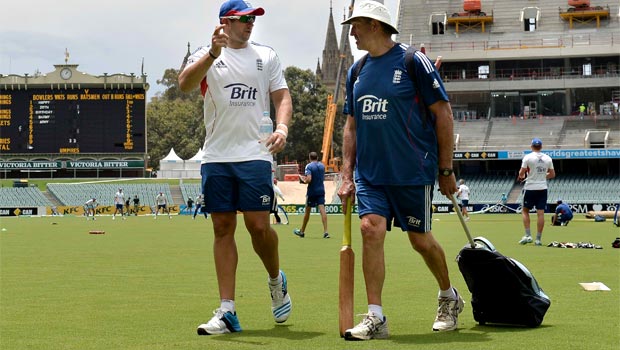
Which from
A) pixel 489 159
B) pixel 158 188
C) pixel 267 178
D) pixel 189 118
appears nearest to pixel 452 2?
pixel 489 159

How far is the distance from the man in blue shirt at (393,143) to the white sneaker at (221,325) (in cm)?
Answer: 104

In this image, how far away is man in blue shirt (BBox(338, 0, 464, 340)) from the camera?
6438 mm

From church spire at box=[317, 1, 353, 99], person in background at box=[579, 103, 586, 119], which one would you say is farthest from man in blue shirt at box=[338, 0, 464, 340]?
church spire at box=[317, 1, 353, 99]

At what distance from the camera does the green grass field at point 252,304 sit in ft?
19.8

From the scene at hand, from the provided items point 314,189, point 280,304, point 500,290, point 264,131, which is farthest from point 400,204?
point 314,189

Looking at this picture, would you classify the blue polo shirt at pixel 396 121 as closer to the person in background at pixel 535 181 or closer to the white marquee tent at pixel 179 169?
the person in background at pixel 535 181

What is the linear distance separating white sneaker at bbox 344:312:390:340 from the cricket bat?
14cm

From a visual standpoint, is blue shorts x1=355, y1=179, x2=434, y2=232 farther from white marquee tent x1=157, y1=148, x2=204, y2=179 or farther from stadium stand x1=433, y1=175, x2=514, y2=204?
white marquee tent x1=157, y1=148, x2=204, y2=179

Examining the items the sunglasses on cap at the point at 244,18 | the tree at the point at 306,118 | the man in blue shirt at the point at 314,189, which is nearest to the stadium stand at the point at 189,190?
the tree at the point at 306,118

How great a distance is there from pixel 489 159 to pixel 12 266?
174ft

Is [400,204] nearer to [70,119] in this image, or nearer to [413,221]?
[413,221]

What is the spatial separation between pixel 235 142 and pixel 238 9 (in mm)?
1008

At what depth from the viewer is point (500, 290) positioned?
22.4ft

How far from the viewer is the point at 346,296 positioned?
6387mm
